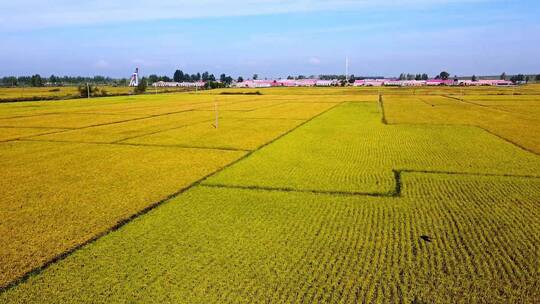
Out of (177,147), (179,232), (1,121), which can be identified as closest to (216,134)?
(177,147)

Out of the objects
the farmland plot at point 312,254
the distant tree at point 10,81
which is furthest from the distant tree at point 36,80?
the farmland plot at point 312,254

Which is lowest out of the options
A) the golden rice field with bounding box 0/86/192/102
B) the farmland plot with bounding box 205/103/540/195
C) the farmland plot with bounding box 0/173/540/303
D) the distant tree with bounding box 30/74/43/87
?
the farmland plot with bounding box 0/173/540/303

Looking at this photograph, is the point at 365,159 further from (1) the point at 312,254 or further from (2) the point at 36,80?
(2) the point at 36,80


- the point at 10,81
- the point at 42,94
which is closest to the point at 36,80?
the point at 10,81

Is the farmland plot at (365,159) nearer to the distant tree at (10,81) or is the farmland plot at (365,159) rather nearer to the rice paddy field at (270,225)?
the rice paddy field at (270,225)

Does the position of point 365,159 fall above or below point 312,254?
above

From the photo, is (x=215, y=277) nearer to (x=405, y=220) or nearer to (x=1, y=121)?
(x=405, y=220)

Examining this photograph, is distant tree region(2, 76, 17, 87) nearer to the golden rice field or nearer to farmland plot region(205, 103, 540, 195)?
the golden rice field

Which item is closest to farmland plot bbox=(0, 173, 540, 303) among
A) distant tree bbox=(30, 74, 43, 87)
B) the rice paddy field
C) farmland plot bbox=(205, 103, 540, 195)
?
the rice paddy field
